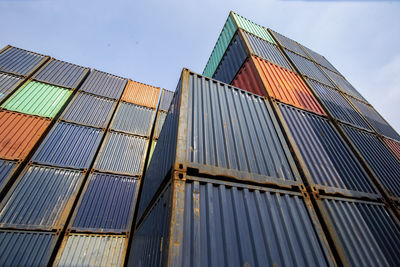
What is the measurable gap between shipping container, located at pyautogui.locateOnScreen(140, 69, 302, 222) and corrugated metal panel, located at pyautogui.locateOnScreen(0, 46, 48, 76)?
14158mm

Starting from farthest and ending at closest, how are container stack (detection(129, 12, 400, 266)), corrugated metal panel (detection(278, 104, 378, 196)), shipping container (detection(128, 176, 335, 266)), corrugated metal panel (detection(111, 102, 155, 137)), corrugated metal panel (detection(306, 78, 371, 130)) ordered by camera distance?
corrugated metal panel (detection(111, 102, 155, 137)) < corrugated metal panel (detection(306, 78, 371, 130)) < corrugated metal panel (detection(278, 104, 378, 196)) < container stack (detection(129, 12, 400, 266)) < shipping container (detection(128, 176, 335, 266))

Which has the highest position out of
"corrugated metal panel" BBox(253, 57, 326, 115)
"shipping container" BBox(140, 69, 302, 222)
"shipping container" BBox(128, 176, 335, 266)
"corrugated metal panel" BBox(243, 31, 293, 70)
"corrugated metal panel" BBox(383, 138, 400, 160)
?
"corrugated metal panel" BBox(243, 31, 293, 70)

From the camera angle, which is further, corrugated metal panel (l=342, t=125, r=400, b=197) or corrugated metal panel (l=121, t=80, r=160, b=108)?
corrugated metal panel (l=121, t=80, r=160, b=108)

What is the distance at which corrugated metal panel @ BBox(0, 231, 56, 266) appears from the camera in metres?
6.23

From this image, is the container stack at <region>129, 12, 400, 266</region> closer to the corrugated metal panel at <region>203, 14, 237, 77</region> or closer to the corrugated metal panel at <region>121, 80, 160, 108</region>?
the corrugated metal panel at <region>203, 14, 237, 77</region>

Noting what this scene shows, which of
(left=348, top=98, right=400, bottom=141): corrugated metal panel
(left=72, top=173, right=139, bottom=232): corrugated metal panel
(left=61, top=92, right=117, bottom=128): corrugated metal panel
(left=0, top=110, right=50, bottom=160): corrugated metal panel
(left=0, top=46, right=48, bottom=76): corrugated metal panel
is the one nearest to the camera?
(left=72, top=173, right=139, bottom=232): corrugated metal panel

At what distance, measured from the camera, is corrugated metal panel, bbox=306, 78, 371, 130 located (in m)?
7.06

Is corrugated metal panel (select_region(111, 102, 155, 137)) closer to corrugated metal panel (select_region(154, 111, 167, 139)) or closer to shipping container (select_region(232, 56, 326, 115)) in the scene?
corrugated metal panel (select_region(154, 111, 167, 139))

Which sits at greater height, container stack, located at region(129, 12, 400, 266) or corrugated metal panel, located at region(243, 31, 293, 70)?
corrugated metal panel, located at region(243, 31, 293, 70)

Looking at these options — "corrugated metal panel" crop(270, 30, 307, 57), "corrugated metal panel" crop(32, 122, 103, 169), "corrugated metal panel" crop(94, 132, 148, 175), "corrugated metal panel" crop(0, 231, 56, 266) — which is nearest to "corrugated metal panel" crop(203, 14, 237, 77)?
"corrugated metal panel" crop(270, 30, 307, 57)

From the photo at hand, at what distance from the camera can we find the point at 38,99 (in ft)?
35.3

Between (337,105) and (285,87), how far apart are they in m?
3.12

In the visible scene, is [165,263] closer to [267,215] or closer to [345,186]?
[267,215]

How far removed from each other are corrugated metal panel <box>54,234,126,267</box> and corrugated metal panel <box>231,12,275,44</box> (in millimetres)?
12387
